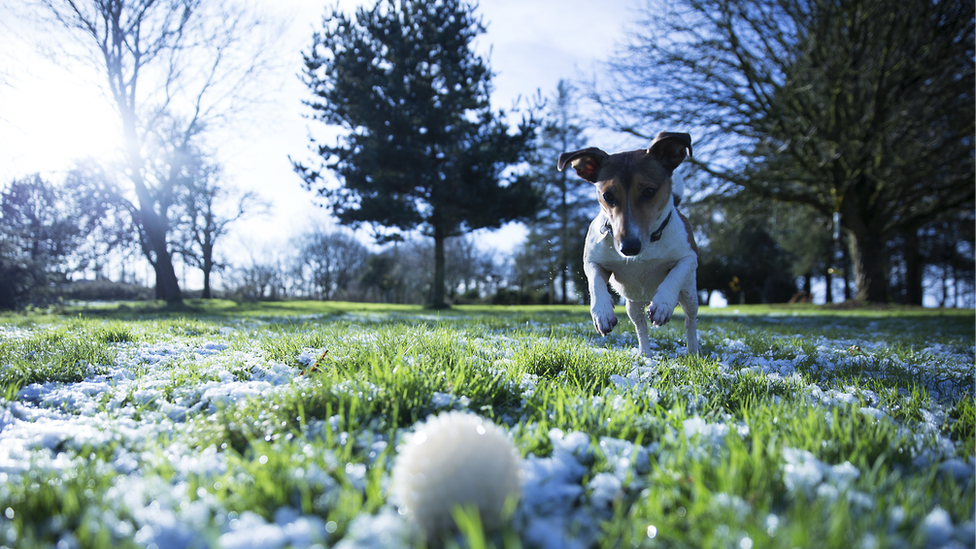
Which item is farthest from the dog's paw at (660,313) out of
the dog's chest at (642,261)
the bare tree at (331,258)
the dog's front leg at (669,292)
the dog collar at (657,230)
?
the bare tree at (331,258)

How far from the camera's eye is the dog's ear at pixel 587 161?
3475 mm

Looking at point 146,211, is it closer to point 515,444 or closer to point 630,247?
point 630,247

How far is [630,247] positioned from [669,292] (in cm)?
48

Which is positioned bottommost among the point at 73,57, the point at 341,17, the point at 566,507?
the point at 566,507

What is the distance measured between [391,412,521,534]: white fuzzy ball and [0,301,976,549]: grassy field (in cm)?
6

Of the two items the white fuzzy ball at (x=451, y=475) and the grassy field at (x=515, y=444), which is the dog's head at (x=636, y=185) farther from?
the white fuzzy ball at (x=451, y=475)

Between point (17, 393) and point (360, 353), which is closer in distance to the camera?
point (17, 393)

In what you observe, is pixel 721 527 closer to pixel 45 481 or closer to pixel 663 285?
pixel 45 481

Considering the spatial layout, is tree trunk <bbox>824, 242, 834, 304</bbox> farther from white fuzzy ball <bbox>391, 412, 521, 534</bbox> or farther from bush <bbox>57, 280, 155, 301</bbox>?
bush <bbox>57, 280, 155, 301</bbox>

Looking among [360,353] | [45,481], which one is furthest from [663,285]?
[45,481]

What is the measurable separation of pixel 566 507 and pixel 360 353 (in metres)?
1.80

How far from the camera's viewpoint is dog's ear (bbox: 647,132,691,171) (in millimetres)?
3355

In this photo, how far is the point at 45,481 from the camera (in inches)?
55.1

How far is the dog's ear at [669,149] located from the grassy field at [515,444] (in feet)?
5.10
